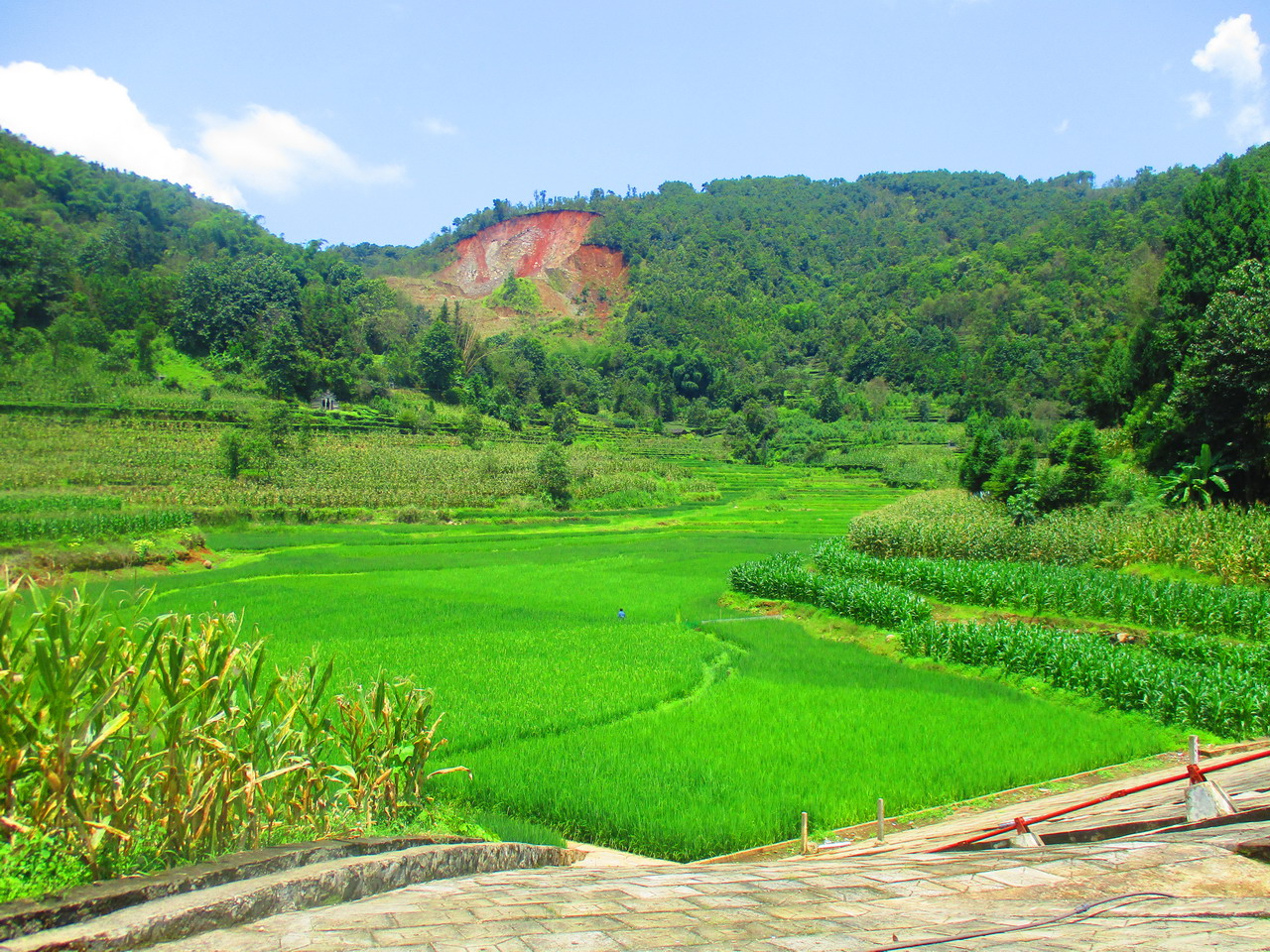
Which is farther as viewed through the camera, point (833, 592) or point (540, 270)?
point (540, 270)

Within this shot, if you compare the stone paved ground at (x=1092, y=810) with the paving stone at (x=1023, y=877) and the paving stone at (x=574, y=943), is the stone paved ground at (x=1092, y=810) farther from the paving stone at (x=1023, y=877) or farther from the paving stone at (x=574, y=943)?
the paving stone at (x=574, y=943)

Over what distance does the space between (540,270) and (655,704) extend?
13520 centimetres

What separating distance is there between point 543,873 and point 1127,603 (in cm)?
1397

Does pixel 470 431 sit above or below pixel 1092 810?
above

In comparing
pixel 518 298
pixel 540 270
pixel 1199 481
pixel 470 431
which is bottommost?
pixel 1199 481

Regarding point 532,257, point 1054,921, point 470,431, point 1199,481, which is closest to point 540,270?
point 532,257

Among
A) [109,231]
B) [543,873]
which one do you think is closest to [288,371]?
[109,231]

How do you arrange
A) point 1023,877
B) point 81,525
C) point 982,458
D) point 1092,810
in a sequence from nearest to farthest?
point 1023,877
point 1092,810
point 81,525
point 982,458

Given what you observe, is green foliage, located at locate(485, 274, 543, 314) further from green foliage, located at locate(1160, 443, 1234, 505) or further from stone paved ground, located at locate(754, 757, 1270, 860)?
stone paved ground, located at locate(754, 757, 1270, 860)

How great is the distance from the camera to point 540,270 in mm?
138375

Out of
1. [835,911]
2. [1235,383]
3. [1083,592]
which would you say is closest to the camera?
[835,911]

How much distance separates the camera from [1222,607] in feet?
40.7

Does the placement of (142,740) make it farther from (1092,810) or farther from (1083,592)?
(1083,592)

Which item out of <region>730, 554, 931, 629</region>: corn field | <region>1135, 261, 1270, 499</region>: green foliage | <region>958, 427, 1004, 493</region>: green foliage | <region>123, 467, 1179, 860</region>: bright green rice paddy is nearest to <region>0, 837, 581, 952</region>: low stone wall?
<region>123, 467, 1179, 860</region>: bright green rice paddy
